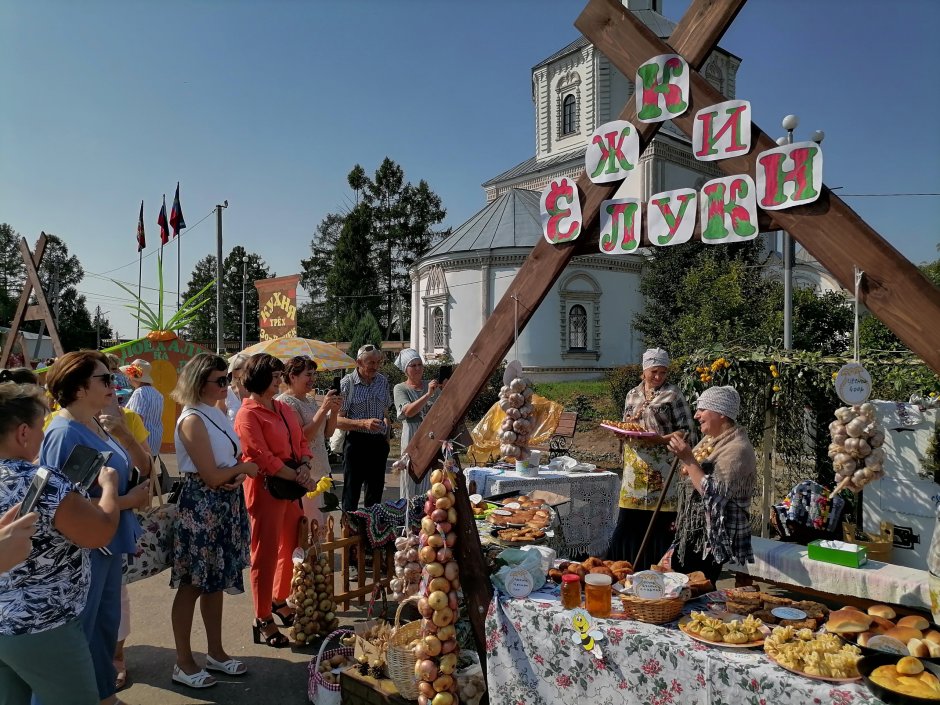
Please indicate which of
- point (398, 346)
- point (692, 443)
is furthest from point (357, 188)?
point (692, 443)

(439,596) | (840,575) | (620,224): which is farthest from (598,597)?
(840,575)

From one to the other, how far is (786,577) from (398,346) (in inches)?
1282

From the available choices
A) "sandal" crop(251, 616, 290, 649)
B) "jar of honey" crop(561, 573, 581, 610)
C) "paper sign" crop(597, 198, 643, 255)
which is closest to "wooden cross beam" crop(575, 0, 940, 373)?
"paper sign" crop(597, 198, 643, 255)

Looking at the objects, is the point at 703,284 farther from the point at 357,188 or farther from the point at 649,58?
the point at 357,188

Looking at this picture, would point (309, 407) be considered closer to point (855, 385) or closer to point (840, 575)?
point (855, 385)

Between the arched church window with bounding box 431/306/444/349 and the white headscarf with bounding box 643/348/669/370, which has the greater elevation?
the arched church window with bounding box 431/306/444/349

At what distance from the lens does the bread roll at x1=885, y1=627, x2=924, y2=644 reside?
2.26 metres

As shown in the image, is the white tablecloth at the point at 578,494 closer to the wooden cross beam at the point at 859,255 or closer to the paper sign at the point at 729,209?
the paper sign at the point at 729,209

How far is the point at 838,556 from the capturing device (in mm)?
4754

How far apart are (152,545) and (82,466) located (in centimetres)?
176

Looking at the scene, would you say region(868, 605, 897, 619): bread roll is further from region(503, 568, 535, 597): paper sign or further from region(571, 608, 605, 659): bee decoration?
region(503, 568, 535, 597): paper sign

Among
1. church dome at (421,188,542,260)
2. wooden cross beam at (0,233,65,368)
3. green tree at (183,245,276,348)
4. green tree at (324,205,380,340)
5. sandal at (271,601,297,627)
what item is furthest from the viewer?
green tree at (183,245,276,348)

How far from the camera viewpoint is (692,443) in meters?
4.63

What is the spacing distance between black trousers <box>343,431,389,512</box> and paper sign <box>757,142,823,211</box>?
4575mm
